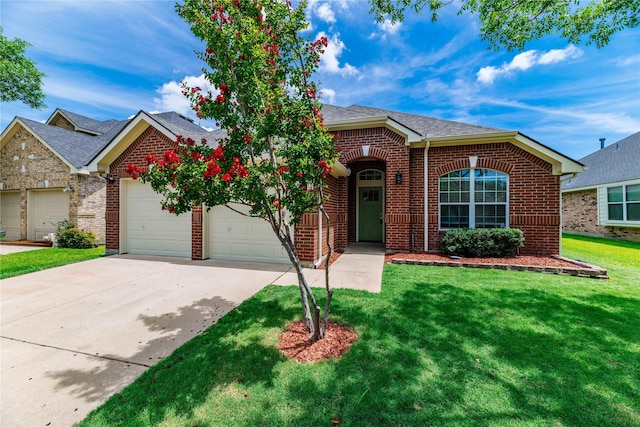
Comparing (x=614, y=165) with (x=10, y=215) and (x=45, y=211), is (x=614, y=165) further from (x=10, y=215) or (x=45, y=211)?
(x=10, y=215)

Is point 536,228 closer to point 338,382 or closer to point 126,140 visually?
point 338,382

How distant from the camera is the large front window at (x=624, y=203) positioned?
1172 centimetres

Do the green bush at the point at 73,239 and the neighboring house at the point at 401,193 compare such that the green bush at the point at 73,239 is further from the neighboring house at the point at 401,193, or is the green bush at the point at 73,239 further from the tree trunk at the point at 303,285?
the tree trunk at the point at 303,285

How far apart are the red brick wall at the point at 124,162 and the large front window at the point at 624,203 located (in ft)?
63.0

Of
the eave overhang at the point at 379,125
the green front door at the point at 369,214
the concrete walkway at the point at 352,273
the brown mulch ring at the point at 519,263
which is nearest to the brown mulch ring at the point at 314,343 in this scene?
the concrete walkway at the point at 352,273

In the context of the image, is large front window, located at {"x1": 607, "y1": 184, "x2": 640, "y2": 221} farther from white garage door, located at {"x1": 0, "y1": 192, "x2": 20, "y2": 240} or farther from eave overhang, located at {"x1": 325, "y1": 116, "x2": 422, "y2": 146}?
white garage door, located at {"x1": 0, "y1": 192, "x2": 20, "y2": 240}

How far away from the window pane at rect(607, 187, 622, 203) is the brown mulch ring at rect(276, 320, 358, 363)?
16.7 meters

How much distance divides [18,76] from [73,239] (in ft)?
47.2

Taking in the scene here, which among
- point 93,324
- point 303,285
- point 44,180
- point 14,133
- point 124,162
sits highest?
point 14,133

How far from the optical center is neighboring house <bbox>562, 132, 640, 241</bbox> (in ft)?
39.2

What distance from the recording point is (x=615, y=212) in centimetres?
1275

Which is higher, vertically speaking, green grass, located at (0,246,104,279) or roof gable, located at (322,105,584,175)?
roof gable, located at (322,105,584,175)

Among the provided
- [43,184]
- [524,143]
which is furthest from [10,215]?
[524,143]

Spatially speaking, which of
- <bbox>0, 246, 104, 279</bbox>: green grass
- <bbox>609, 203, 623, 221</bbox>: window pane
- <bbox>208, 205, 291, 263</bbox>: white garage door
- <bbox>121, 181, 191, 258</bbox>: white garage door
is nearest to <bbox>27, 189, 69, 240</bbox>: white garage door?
<bbox>0, 246, 104, 279</bbox>: green grass
